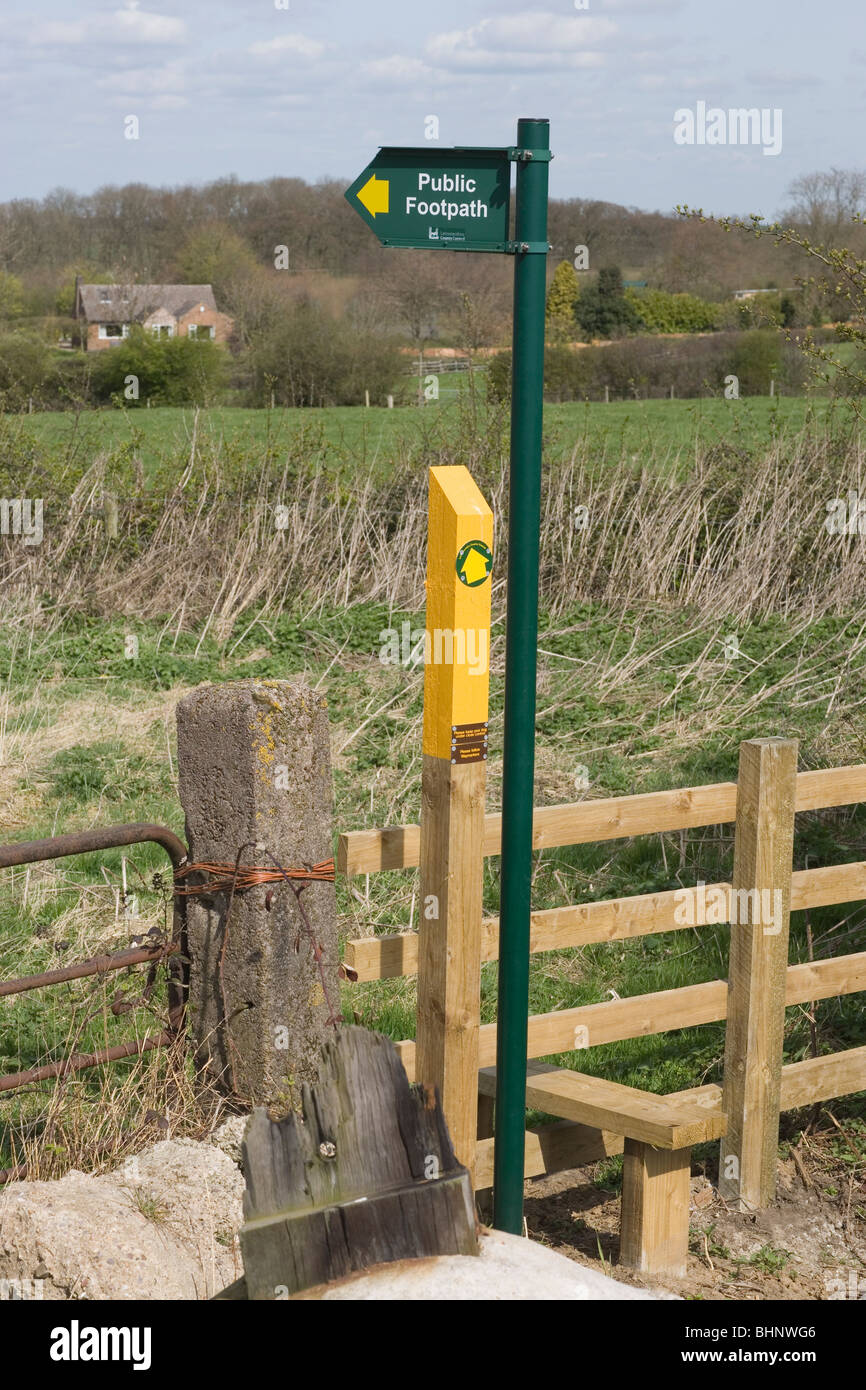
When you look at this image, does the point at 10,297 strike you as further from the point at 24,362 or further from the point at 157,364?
the point at 157,364

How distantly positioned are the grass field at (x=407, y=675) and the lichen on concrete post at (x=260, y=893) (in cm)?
29

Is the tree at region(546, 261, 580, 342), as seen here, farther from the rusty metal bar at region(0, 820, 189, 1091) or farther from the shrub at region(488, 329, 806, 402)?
the rusty metal bar at region(0, 820, 189, 1091)

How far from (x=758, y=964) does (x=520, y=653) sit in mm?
1417

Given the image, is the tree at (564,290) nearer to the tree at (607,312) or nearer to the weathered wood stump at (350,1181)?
the tree at (607,312)

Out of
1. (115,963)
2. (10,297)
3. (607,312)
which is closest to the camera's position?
(115,963)

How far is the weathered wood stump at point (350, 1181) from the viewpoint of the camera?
1.85 meters

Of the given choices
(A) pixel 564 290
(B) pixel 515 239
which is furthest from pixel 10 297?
(B) pixel 515 239

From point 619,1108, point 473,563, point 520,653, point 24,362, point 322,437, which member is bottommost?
point 619,1108

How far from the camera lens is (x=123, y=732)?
8.12m

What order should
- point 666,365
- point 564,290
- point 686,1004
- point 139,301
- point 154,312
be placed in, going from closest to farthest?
point 686,1004 < point 139,301 < point 154,312 < point 666,365 < point 564,290

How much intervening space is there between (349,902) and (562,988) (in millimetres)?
1026

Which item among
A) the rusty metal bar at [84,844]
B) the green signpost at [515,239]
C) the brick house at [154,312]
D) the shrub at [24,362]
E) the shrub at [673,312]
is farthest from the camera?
the shrub at [673,312]

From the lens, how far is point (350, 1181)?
1938 millimetres

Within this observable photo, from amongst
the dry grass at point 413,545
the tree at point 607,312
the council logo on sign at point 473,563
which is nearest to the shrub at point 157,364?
the tree at point 607,312
